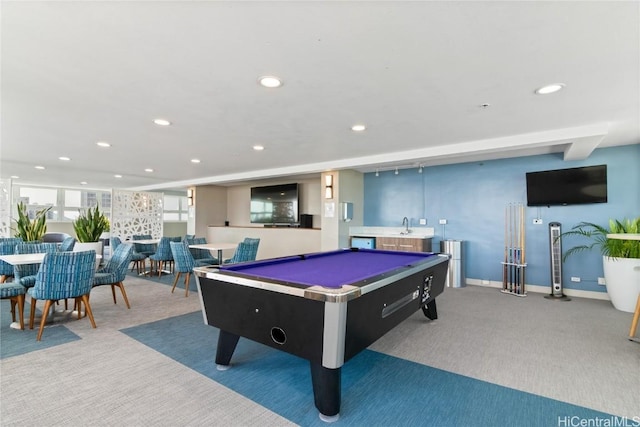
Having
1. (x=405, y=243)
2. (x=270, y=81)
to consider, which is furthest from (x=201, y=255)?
(x=270, y=81)

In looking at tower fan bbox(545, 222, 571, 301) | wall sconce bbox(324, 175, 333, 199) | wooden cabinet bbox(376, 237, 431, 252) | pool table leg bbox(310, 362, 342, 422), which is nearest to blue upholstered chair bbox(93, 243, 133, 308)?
pool table leg bbox(310, 362, 342, 422)

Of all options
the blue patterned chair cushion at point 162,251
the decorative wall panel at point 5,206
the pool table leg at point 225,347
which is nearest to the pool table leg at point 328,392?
the pool table leg at point 225,347

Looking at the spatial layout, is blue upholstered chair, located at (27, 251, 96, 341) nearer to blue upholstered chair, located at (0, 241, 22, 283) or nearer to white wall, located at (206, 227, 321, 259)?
blue upholstered chair, located at (0, 241, 22, 283)

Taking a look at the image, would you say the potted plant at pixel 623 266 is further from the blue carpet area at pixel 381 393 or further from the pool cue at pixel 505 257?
the blue carpet area at pixel 381 393

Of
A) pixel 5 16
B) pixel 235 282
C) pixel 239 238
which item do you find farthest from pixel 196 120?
pixel 239 238

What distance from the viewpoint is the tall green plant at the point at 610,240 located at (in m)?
4.12

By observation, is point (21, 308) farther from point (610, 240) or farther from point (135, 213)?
point (610, 240)

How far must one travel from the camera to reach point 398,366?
254 centimetres

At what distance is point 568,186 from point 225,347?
559cm

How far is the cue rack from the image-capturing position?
509 cm

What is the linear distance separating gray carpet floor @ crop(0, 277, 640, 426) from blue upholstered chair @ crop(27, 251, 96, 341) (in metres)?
0.45

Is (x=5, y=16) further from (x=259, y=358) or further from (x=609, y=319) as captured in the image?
(x=609, y=319)

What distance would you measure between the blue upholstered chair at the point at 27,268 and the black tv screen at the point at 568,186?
7.31 metres

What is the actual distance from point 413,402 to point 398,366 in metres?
0.51
